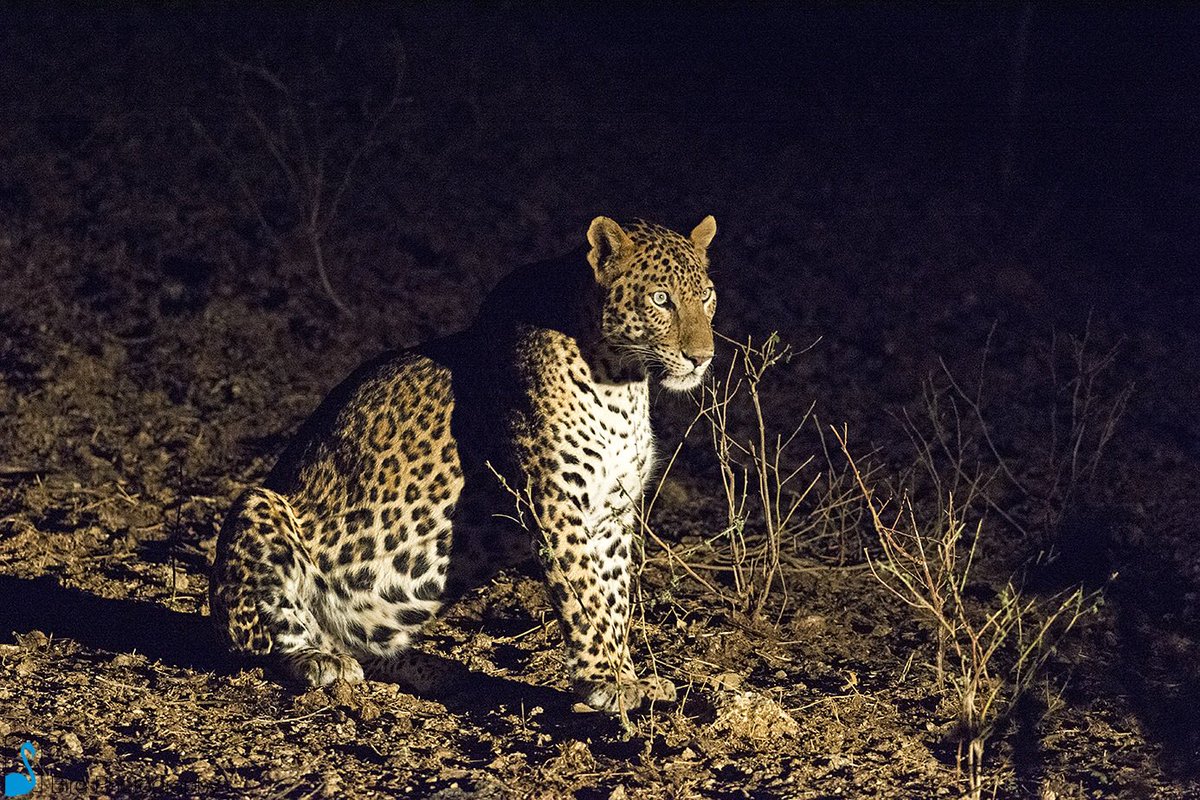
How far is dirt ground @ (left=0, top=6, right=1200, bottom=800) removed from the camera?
6.20 metres

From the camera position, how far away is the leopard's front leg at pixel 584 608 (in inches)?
253

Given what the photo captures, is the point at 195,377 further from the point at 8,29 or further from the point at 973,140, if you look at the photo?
the point at 973,140

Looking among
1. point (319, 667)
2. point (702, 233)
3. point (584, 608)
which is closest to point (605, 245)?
point (702, 233)

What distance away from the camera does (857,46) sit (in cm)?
1438

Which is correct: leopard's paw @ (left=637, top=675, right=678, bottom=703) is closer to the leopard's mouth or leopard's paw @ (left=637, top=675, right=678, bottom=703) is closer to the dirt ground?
the dirt ground

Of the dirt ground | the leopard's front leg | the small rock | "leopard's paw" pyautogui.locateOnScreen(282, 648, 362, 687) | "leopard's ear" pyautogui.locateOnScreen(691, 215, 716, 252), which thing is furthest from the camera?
"leopard's ear" pyautogui.locateOnScreen(691, 215, 716, 252)

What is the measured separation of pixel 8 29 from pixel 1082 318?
970 cm

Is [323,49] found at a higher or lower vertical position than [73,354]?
higher

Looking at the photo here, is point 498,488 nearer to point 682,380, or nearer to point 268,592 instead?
point 682,380

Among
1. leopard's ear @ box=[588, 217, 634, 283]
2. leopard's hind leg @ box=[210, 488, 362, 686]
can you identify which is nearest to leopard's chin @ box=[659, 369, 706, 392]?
leopard's ear @ box=[588, 217, 634, 283]

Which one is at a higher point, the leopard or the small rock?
the leopard

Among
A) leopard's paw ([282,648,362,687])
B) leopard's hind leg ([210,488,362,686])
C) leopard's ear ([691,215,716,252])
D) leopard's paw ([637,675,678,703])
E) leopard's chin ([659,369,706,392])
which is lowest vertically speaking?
leopard's paw ([637,675,678,703])

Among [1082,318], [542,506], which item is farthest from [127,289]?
[1082,318]

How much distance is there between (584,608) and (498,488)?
648mm
